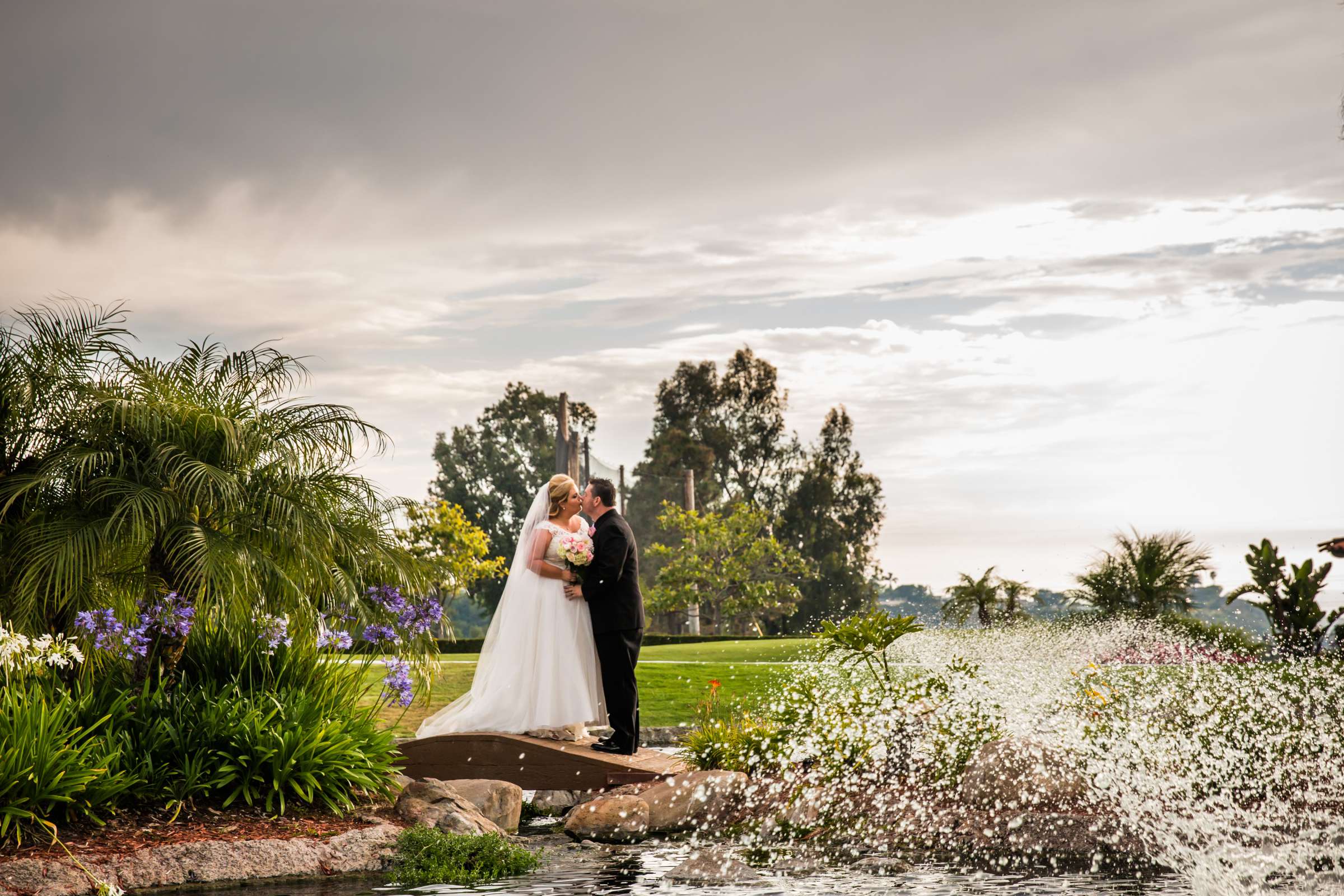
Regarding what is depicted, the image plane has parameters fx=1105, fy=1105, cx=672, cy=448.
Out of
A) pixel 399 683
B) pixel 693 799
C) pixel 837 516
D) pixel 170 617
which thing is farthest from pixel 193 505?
pixel 837 516

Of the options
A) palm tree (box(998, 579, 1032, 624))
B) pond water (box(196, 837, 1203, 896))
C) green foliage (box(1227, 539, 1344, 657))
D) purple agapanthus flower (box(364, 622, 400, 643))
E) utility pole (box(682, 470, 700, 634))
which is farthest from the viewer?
utility pole (box(682, 470, 700, 634))

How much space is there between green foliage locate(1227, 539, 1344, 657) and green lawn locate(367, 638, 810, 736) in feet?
26.5

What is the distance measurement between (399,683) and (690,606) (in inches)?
977

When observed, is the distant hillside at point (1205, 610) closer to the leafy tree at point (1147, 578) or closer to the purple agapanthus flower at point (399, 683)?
the leafy tree at point (1147, 578)

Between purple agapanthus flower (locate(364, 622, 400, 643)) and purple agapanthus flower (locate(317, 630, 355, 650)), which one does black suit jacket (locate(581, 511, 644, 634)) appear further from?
purple agapanthus flower (locate(317, 630, 355, 650))

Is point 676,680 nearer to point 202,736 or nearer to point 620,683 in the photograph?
point 620,683

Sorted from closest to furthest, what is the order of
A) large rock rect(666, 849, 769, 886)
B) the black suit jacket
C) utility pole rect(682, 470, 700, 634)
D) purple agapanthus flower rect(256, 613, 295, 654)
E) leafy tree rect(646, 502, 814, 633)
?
large rock rect(666, 849, 769, 886) < purple agapanthus flower rect(256, 613, 295, 654) < the black suit jacket < leafy tree rect(646, 502, 814, 633) < utility pole rect(682, 470, 700, 634)

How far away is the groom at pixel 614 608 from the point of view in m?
9.25

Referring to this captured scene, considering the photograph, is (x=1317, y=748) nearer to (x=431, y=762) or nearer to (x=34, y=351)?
(x=431, y=762)

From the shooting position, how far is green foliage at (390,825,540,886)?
6.61 m

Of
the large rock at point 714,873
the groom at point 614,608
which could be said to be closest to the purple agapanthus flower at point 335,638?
the groom at point 614,608

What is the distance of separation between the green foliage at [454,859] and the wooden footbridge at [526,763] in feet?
6.10

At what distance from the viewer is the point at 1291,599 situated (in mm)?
19094

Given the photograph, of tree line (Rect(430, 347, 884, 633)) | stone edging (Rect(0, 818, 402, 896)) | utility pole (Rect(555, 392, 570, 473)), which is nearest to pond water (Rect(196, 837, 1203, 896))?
stone edging (Rect(0, 818, 402, 896))
